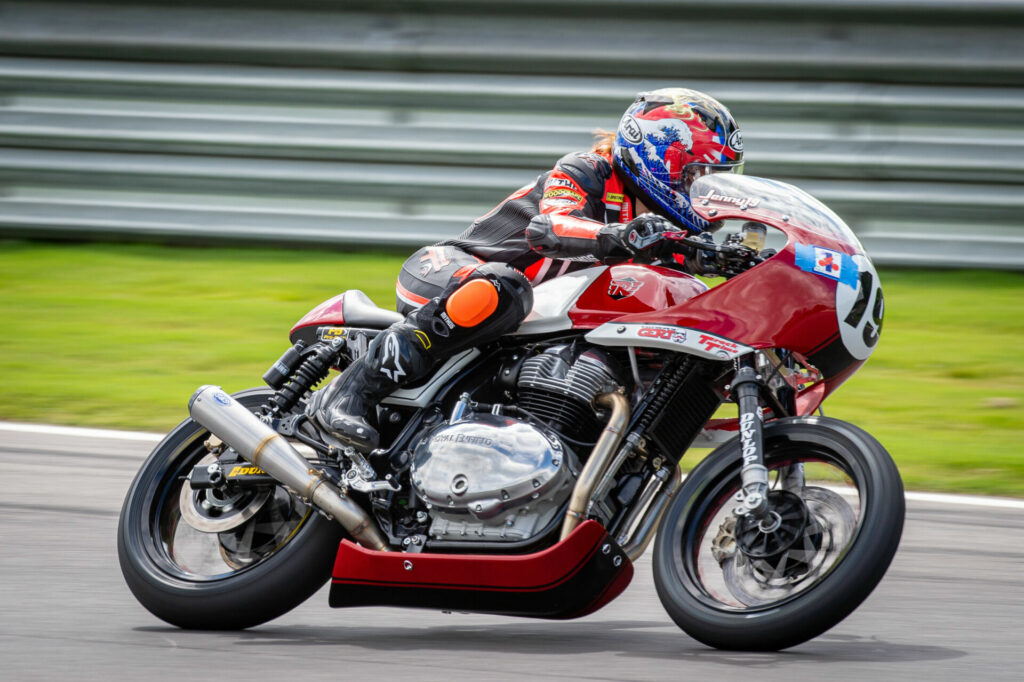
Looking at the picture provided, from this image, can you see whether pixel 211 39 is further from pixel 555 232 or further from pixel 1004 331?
pixel 555 232

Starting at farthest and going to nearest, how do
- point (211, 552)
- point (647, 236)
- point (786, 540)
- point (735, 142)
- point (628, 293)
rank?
point (211, 552) < point (735, 142) < point (628, 293) < point (647, 236) < point (786, 540)

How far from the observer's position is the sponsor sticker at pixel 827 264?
4012 mm

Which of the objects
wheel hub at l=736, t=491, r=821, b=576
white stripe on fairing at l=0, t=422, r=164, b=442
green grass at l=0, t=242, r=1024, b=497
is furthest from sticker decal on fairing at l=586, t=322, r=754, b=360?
white stripe on fairing at l=0, t=422, r=164, b=442

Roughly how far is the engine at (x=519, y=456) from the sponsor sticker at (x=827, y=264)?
0.66m

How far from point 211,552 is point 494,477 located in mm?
1127

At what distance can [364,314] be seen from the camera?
189 inches

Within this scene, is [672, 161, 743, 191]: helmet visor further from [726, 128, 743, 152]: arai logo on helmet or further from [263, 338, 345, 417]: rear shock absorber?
[263, 338, 345, 417]: rear shock absorber

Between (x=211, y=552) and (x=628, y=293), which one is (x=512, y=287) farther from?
(x=211, y=552)

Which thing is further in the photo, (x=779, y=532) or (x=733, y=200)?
(x=733, y=200)

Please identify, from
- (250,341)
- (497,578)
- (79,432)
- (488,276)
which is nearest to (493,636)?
(497,578)

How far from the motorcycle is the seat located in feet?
0.06

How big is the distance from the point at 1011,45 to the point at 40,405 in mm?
6119

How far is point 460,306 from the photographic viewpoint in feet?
14.3

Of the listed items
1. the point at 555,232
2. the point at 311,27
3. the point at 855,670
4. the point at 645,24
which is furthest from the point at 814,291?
the point at 311,27
